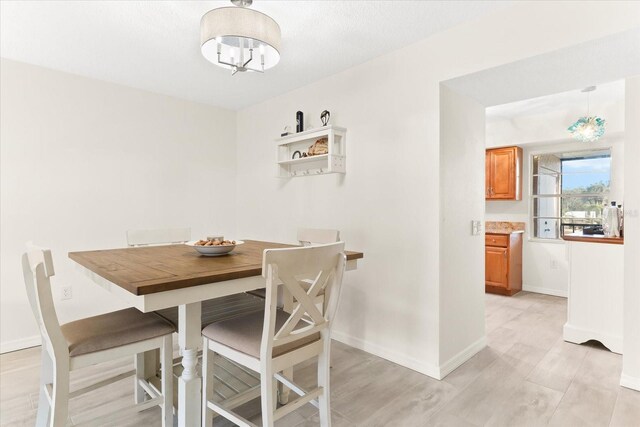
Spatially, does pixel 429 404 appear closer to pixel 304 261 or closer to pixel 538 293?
pixel 304 261

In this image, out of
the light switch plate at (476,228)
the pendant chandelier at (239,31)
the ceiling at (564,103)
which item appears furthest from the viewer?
the ceiling at (564,103)

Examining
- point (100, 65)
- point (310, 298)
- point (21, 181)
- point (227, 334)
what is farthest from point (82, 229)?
point (310, 298)

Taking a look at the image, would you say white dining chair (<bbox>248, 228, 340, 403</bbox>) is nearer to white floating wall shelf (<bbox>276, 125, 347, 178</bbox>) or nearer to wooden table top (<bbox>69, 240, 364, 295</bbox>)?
wooden table top (<bbox>69, 240, 364, 295</bbox>)

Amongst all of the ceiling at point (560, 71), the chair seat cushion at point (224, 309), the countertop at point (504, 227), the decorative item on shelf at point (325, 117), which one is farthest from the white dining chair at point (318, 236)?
the countertop at point (504, 227)

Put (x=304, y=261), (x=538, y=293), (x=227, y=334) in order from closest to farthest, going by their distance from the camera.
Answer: (x=304, y=261) < (x=227, y=334) < (x=538, y=293)

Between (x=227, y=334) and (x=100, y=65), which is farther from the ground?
(x=100, y=65)

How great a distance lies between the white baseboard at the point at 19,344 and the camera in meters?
2.70

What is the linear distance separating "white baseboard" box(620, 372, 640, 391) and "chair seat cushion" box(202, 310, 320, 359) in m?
2.06

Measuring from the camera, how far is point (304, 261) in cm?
134

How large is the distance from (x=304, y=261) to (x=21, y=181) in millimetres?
2766

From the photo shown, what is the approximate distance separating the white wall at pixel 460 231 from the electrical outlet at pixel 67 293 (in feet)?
10.0

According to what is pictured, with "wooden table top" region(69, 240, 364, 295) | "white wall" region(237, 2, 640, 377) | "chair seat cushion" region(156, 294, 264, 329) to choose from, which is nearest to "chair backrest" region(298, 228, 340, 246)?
"white wall" region(237, 2, 640, 377)

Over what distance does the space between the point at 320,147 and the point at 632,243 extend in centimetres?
225

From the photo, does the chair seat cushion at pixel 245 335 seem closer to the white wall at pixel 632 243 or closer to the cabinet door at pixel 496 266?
the white wall at pixel 632 243
